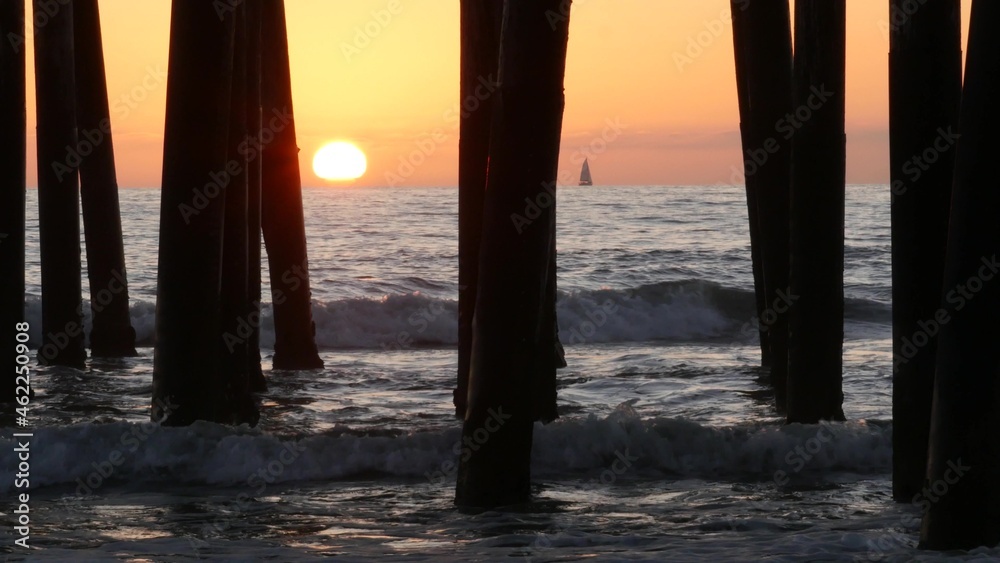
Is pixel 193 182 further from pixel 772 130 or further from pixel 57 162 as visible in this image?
pixel 57 162

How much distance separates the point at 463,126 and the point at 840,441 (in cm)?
288

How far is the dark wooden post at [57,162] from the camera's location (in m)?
9.74

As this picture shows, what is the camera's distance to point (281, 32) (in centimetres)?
1055

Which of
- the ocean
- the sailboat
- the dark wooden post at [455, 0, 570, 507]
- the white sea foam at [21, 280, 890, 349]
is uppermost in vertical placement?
the sailboat

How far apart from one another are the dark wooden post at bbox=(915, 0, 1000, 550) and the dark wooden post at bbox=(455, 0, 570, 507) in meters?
1.56

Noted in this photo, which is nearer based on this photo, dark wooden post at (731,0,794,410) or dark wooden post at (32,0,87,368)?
dark wooden post at (731,0,794,410)

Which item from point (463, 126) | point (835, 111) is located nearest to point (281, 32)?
point (463, 126)

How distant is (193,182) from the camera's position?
574cm

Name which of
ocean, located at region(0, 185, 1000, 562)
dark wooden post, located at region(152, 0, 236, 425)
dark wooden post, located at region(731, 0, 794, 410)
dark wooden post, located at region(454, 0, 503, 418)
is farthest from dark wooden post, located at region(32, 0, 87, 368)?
dark wooden post, located at region(731, 0, 794, 410)

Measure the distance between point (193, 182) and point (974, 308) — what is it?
3713 mm

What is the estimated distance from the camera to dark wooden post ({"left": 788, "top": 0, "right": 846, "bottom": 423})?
5922 mm

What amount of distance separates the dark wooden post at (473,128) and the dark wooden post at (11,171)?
3.06m

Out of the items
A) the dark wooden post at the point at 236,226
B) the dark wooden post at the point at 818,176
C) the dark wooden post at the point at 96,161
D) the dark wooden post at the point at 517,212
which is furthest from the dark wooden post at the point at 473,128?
the dark wooden post at the point at 96,161

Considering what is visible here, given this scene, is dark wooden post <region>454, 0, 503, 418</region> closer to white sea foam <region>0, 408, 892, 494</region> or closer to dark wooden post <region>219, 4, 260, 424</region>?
white sea foam <region>0, 408, 892, 494</region>
